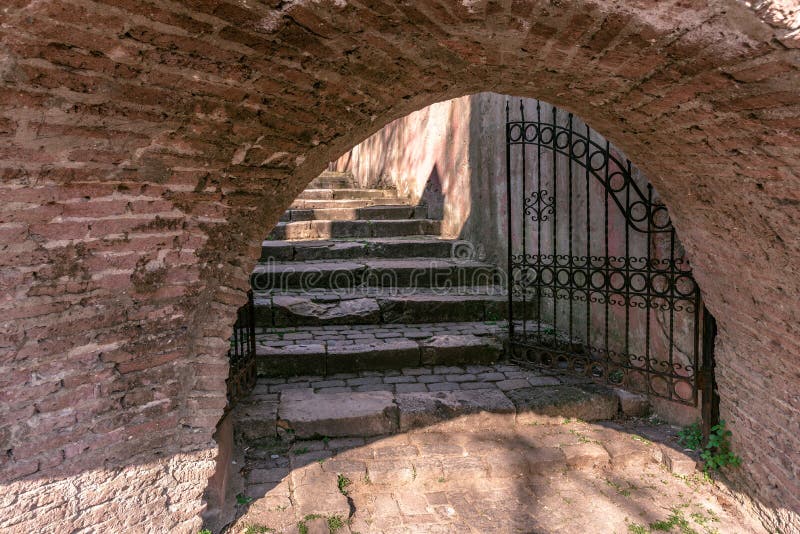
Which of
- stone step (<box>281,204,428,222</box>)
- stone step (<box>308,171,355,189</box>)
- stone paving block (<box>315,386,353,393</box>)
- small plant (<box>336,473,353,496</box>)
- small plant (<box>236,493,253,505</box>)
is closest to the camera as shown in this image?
small plant (<box>236,493,253,505</box>)

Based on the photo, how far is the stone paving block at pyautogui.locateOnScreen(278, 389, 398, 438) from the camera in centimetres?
421

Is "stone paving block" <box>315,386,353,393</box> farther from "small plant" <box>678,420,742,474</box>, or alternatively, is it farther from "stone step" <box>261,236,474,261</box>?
"stone step" <box>261,236,474,261</box>

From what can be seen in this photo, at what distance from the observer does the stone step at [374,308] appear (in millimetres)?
6148

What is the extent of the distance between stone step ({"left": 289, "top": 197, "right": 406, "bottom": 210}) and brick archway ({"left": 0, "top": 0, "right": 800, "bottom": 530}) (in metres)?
7.06

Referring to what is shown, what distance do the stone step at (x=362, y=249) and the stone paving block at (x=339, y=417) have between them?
11.6 feet

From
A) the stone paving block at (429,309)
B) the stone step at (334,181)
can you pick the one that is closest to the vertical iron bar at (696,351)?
the stone paving block at (429,309)

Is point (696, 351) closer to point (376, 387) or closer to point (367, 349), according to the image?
point (376, 387)

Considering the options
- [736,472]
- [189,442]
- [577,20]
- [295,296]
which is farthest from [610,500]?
[295,296]

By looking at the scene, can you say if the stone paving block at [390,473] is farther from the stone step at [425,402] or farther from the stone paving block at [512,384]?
the stone paving block at [512,384]

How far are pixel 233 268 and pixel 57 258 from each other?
2.85ft

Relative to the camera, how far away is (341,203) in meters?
10.4

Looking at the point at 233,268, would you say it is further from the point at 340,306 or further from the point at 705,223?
the point at 340,306

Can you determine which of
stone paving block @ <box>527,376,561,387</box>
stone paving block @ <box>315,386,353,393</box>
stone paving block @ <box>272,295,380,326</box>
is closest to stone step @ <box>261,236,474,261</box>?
stone paving block @ <box>272,295,380,326</box>

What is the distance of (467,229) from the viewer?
8.41 m
